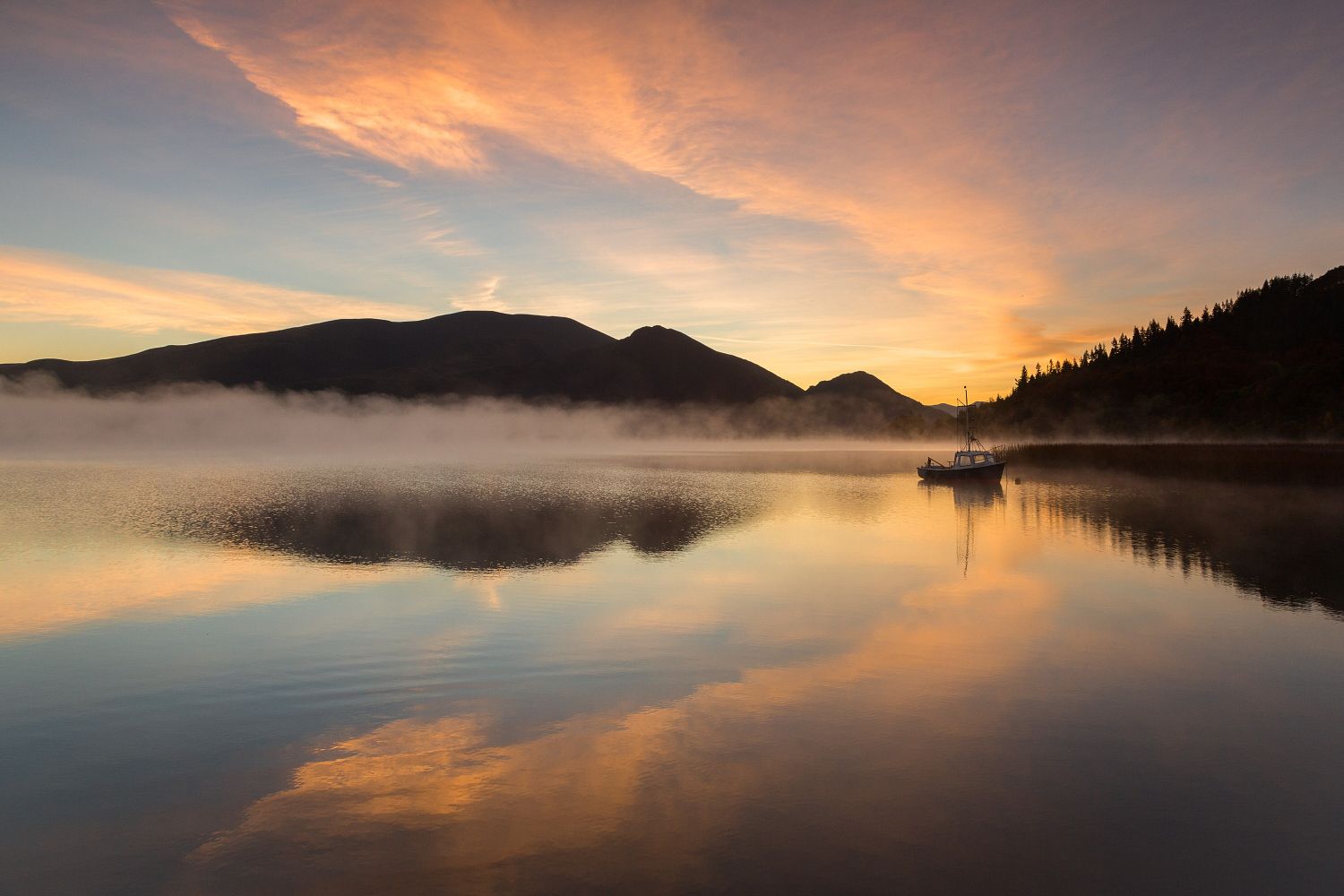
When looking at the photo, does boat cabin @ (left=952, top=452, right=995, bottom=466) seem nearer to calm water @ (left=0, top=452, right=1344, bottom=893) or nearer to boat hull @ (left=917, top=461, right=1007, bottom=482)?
boat hull @ (left=917, top=461, right=1007, bottom=482)

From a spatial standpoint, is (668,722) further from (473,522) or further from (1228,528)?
(1228,528)

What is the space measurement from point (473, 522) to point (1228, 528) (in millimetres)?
59718

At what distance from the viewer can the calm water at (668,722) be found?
40.2ft

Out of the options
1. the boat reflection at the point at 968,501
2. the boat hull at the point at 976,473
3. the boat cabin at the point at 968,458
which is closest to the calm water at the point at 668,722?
the boat reflection at the point at 968,501

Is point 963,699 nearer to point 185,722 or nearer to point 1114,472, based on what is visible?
point 185,722

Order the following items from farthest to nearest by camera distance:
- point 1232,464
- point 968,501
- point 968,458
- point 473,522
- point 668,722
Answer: point 1232,464
point 968,458
point 968,501
point 473,522
point 668,722

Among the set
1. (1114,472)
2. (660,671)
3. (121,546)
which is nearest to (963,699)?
(660,671)

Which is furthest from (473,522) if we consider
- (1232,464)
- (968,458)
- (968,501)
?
(1232,464)

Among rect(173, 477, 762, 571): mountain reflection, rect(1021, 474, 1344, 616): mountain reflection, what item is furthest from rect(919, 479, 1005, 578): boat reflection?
rect(173, 477, 762, 571): mountain reflection

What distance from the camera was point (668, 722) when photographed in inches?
714

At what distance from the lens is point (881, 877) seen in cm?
1167

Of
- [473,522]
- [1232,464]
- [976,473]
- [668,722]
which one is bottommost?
[473,522]

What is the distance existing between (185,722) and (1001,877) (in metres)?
18.6

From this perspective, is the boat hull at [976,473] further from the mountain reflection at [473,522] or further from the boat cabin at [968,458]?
the mountain reflection at [473,522]
